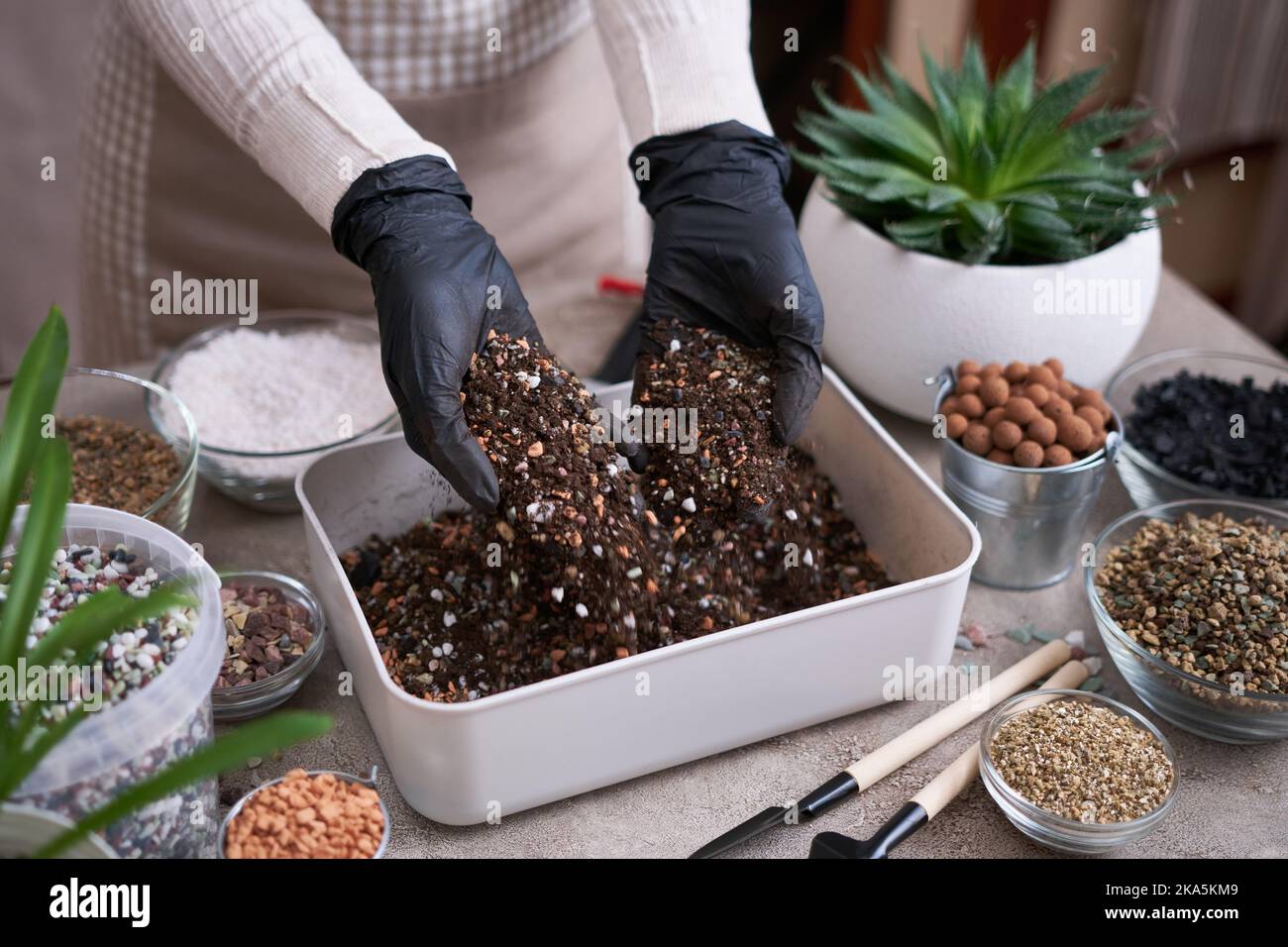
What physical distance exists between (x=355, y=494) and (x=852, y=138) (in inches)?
32.7

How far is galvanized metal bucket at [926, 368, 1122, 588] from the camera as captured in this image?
132cm

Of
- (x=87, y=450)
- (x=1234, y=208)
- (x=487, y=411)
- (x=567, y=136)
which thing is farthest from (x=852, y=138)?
(x=1234, y=208)

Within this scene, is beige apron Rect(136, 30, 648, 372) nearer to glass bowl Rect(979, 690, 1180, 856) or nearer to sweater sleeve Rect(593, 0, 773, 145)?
sweater sleeve Rect(593, 0, 773, 145)

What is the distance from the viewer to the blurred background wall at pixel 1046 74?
9.04ft

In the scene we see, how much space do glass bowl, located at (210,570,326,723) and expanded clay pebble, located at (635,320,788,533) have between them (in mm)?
380

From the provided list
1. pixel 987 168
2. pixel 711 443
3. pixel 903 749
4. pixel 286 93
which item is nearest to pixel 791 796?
pixel 903 749

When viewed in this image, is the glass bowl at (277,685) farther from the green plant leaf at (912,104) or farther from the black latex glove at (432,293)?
the green plant leaf at (912,104)

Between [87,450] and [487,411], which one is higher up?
[487,411]

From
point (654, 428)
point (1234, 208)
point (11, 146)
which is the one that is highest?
point (654, 428)

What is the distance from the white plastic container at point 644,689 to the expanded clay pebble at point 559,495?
0.35 feet

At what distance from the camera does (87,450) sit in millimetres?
1370

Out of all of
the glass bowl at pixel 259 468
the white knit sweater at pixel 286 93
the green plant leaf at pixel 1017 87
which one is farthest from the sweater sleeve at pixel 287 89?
the green plant leaf at pixel 1017 87
